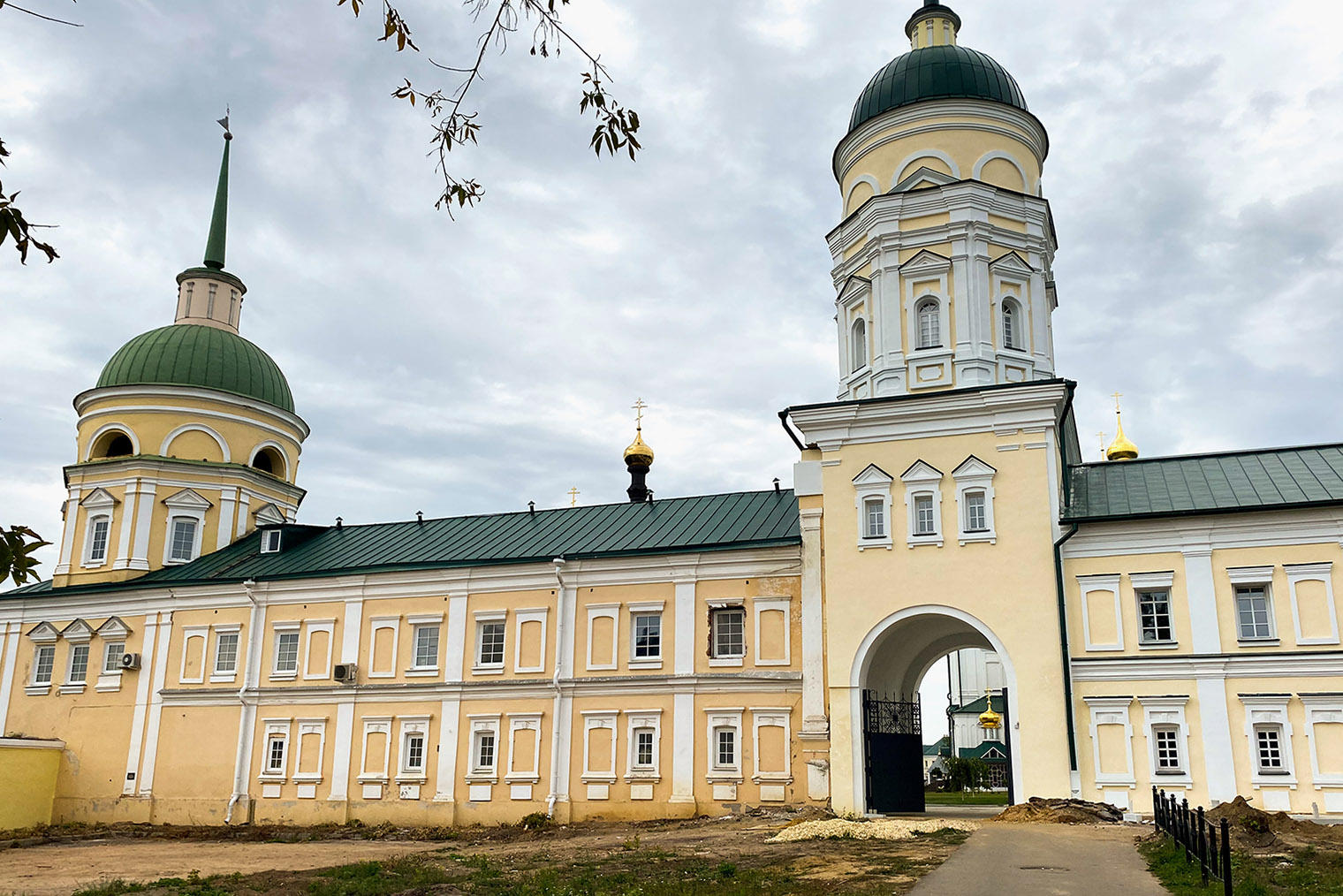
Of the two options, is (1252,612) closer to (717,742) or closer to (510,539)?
(717,742)

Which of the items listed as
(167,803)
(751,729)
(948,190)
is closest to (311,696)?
(167,803)

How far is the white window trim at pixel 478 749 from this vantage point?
91.1 ft

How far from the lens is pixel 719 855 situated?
1683 centimetres

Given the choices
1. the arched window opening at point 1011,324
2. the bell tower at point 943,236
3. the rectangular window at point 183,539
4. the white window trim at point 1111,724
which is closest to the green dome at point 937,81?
the bell tower at point 943,236

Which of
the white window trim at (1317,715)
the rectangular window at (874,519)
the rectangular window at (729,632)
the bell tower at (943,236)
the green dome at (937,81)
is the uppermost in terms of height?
the green dome at (937,81)

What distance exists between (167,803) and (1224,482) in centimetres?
2746

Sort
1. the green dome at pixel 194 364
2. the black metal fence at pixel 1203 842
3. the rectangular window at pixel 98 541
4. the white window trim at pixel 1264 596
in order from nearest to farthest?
1. the black metal fence at pixel 1203 842
2. the white window trim at pixel 1264 596
3. the rectangular window at pixel 98 541
4. the green dome at pixel 194 364

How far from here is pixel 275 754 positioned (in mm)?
30078

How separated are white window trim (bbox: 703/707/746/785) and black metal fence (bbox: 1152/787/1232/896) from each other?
39.1 ft

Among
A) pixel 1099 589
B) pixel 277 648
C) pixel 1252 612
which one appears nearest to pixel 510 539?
pixel 277 648

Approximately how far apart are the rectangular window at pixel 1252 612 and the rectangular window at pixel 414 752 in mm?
19036

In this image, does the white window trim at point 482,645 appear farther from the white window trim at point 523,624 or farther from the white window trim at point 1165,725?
the white window trim at point 1165,725

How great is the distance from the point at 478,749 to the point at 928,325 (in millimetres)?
15040

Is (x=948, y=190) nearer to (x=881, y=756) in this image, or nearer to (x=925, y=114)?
(x=925, y=114)
